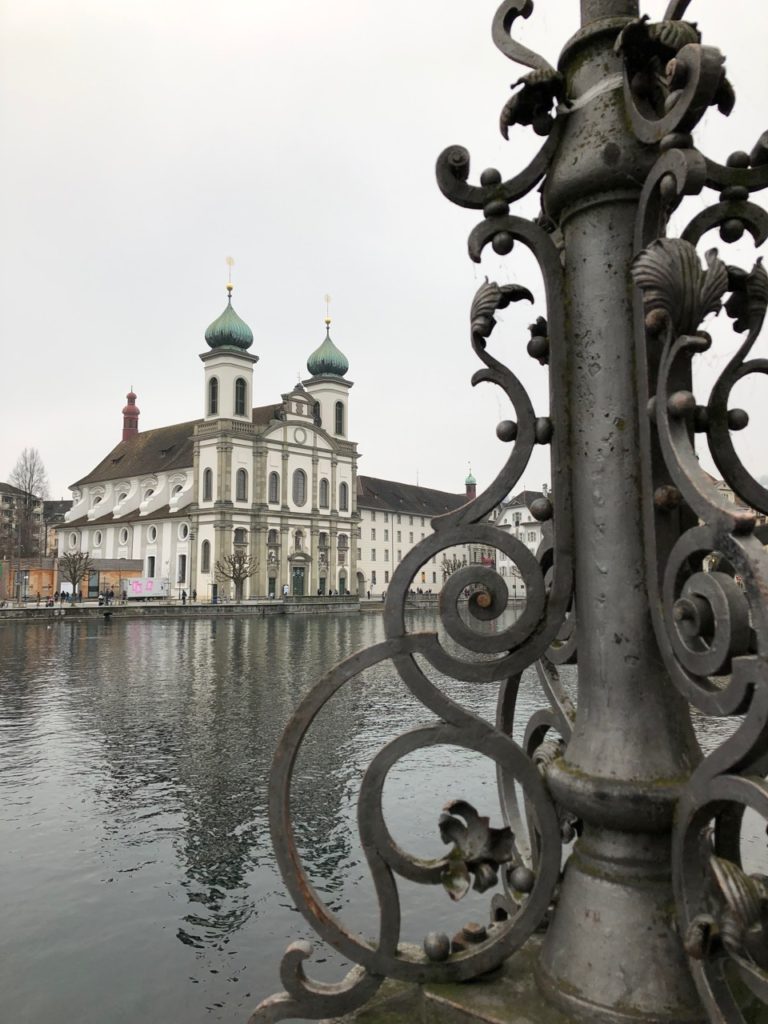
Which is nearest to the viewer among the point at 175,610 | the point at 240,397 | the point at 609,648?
the point at 609,648

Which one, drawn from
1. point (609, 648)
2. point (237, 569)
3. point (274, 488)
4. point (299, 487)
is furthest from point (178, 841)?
point (299, 487)

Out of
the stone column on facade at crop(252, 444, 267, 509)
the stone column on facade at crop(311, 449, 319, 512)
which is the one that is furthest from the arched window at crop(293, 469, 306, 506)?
the stone column on facade at crop(252, 444, 267, 509)

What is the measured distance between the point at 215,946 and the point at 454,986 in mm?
2570

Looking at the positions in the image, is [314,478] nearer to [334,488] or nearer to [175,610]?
[334,488]

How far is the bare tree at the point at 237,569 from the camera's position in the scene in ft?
189

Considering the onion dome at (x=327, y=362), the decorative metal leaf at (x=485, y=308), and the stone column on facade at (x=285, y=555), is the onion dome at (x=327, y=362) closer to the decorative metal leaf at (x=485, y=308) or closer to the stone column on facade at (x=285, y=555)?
the stone column on facade at (x=285, y=555)

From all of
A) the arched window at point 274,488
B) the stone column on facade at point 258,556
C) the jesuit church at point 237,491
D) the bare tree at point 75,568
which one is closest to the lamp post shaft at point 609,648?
the bare tree at point 75,568

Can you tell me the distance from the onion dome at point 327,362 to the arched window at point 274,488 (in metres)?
13.7

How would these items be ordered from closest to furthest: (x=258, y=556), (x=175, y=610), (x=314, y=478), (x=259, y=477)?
(x=175, y=610), (x=258, y=556), (x=259, y=477), (x=314, y=478)

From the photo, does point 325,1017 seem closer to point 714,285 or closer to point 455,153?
point 714,285

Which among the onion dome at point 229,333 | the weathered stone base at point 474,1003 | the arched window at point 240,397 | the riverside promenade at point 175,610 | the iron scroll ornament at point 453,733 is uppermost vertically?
the onion dome at point 229,333

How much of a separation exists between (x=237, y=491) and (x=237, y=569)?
7.11 metres

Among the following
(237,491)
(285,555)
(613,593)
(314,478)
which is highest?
(314,478)

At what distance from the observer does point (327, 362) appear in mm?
73875
